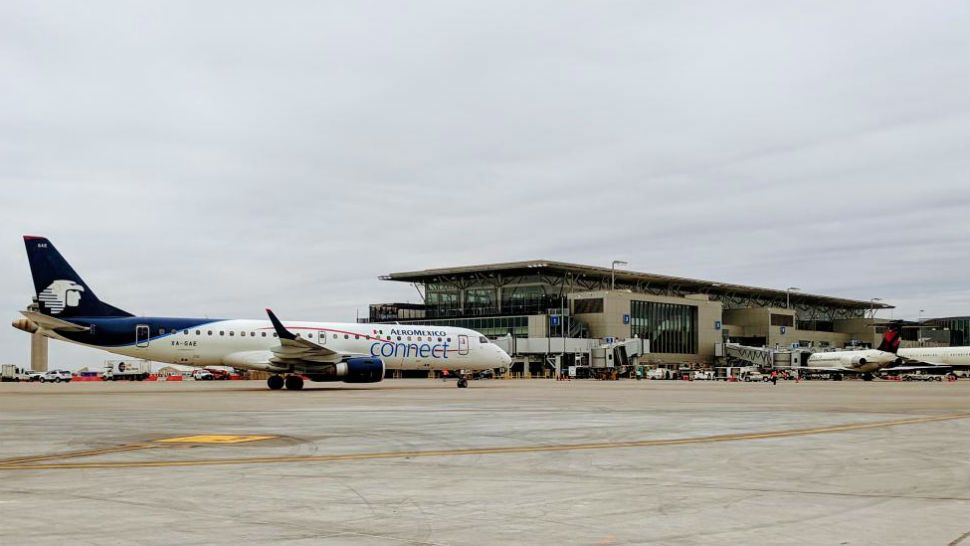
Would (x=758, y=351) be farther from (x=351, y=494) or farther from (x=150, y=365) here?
(x=351, y=494)

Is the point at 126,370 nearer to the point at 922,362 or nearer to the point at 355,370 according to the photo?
the point at 355,370

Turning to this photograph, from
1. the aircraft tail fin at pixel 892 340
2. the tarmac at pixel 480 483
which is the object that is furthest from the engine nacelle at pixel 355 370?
the aircraft tail fin at pixel 892 340

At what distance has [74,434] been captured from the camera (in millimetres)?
18781

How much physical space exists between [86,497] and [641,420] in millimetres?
16462

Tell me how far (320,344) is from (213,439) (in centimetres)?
3488

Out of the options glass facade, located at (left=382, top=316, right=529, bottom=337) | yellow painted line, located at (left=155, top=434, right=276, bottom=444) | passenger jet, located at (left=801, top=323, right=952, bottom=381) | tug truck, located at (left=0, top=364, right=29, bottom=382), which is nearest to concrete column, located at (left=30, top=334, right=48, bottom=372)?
tug truck, located at (left=0, top=364, right=29, bottom=382)

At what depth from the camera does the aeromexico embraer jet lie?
1825 inches

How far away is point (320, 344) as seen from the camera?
52.4m

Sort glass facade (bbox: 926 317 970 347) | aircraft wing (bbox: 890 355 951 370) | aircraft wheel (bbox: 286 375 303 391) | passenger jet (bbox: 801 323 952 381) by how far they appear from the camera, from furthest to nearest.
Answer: glass facade (bbox: 926 317 970 347)
aircraft wing (bbox: 890 355 951 370)
passenger jet (bbox: 801 323 952 381)
aircraft wheel (bbox: 286 375 303 391)

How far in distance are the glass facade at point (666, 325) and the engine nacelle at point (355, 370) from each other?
78.3 m

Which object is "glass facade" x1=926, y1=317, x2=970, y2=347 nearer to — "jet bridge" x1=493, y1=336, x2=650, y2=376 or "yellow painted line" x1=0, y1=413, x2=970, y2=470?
"jet bridge" x1=493, y1=336, x2=650, y2=376

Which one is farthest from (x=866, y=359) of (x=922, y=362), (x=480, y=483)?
(x=480, y=483)

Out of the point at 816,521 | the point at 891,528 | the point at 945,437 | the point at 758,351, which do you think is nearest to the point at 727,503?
the point at 816,521

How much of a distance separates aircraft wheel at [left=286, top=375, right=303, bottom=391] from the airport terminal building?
59.5 meters
